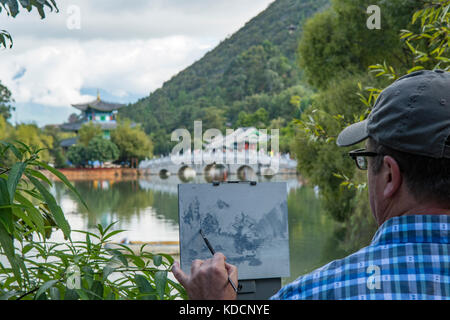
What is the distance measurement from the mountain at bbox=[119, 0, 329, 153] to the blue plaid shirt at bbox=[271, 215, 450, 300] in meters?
23.4

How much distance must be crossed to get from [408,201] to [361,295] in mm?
97

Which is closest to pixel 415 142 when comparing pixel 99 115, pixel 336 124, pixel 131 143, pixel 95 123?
pixel 336 124

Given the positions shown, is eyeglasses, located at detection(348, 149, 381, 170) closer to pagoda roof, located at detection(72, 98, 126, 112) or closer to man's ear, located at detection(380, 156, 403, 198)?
man's ear, located at detection(380, 156, 403, 198)

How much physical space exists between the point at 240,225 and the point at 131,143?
Result: 77.8 feet

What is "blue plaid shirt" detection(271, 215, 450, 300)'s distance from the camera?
0.43 meters

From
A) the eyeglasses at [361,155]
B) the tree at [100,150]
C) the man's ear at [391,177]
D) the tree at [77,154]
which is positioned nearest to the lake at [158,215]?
the tree at [100,150]

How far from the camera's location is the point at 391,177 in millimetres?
471

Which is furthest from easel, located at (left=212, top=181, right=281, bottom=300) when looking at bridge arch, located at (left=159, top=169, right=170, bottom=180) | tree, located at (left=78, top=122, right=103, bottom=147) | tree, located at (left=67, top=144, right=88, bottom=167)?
tree, located at (left=78, top=122, right=103, bottom=147)

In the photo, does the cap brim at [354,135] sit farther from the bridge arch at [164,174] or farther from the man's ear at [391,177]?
the bridge arch at [164,174]

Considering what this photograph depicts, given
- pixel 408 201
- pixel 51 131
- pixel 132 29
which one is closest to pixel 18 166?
pixel 408 201

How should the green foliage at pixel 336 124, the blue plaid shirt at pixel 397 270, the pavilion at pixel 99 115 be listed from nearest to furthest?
Answer: the blue plaid shirt at pixel 397 270 < the green foliage at pixel 336 124 < the pavilion at pixel 99 115

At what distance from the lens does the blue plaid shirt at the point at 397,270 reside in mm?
431

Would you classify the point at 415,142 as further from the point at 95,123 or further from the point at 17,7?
the point at 95,123

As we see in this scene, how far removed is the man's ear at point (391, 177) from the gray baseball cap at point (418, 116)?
15 mm
